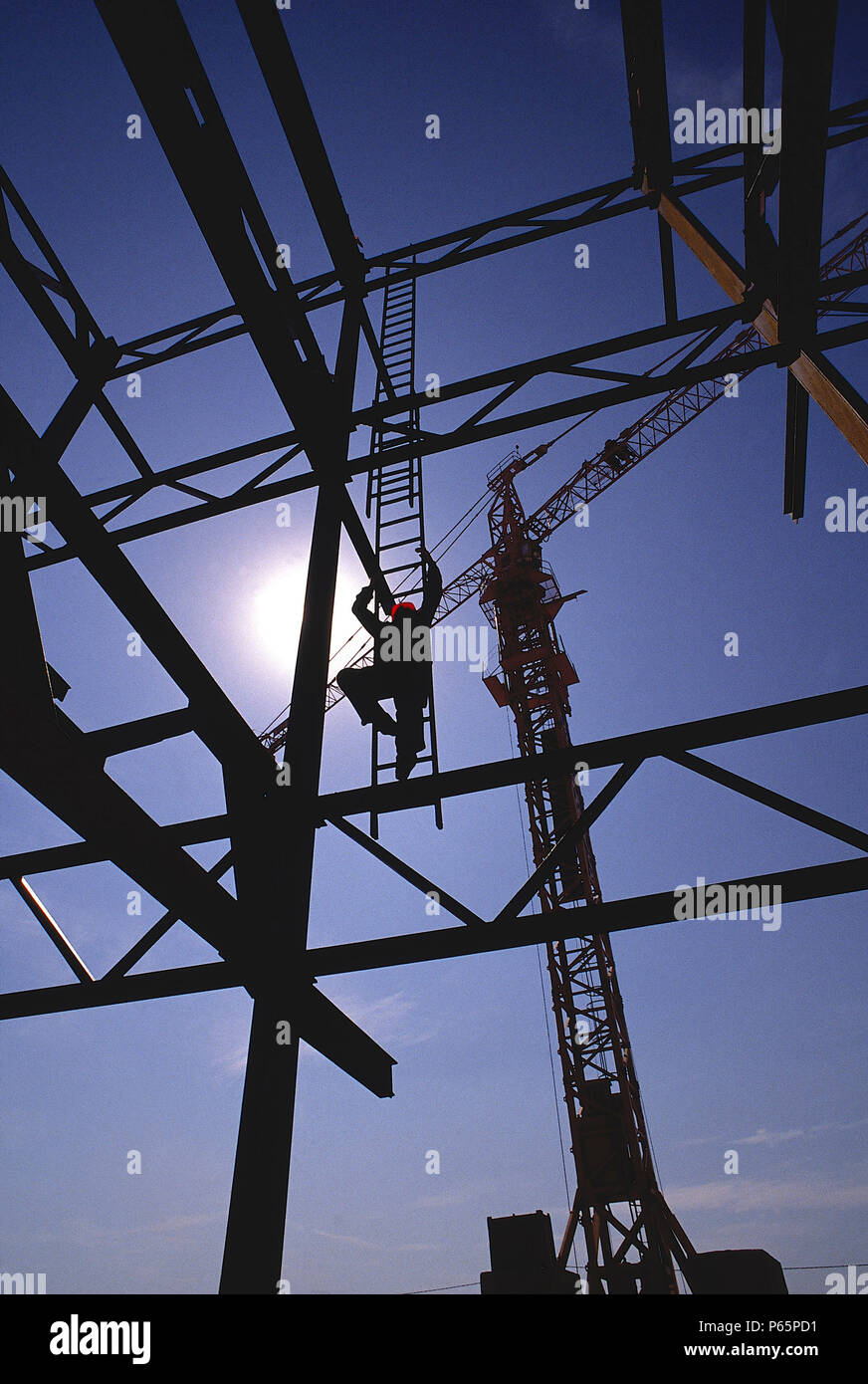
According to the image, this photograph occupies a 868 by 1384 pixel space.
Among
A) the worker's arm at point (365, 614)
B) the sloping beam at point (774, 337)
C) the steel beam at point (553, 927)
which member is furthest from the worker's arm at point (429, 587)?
the sloping beam at point (774, 337)

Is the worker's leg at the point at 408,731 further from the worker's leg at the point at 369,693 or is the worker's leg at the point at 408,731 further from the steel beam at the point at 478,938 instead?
the steel beam at the point at 478,938

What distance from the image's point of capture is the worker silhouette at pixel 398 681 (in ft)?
16.3

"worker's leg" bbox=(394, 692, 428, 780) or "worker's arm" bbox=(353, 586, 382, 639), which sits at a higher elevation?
"worker's arm" bbox=(353, 586, 382, 639)

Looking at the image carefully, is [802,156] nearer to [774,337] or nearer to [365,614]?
[774,337]

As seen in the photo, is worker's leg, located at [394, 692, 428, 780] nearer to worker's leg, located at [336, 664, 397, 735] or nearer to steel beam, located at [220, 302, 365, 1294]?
worker's leg, located at [336, 664, 397, 735]

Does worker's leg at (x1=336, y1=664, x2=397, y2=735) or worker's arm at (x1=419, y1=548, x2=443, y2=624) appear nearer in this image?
worker's leg at (x1=336, y1=664, x2=397, y2=735)

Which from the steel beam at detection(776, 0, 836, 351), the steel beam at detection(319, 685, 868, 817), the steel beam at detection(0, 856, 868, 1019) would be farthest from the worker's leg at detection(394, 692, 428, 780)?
the steel beam at detection(776, 0, 836, 351)

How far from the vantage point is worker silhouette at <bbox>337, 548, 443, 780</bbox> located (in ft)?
16.3

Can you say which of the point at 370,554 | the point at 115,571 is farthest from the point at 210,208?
the point at 370,554

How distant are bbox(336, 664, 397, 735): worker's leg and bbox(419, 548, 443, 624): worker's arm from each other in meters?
0.62

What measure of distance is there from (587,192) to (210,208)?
3.79m

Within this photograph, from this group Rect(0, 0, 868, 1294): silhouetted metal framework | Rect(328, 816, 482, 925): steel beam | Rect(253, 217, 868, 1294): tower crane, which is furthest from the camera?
→ Rect(253, 217, 868, 1294): tower crane

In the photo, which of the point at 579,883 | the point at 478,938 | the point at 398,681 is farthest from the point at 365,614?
the point at 579,883
